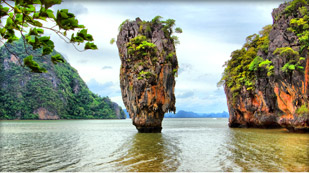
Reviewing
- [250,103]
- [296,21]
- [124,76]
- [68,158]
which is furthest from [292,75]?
[68,158]

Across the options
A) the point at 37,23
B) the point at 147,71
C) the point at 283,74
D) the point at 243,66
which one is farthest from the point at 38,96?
the point at 37,23

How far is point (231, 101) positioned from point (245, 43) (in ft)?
30.3

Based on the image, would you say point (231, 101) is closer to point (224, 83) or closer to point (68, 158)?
point (224, 83)

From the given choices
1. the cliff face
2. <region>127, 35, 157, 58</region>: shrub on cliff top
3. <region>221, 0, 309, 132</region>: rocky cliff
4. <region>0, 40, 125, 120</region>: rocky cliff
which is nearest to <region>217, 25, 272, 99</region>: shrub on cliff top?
<region>221, 0, 309, 132</region>: rocky cliff

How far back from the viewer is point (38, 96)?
98750 mm

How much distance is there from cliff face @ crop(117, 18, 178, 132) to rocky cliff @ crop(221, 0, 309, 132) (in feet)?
34.2

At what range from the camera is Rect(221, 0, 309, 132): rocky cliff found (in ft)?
67.8

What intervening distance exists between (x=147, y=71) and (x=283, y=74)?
13.4m

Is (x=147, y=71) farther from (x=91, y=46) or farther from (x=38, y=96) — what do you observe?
(x=38, y=96)

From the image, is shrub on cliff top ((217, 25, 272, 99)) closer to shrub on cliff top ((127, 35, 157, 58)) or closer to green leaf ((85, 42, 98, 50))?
shrub on cliff top ((127, 35, 157, 58))

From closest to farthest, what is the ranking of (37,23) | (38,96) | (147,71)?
1. (37,23)
2. (147,71)
3. (38,96)

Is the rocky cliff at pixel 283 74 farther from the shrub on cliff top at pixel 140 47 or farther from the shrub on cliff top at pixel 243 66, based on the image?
the shrub on cliff top at pixel 140 47

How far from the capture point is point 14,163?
10297 millimetres

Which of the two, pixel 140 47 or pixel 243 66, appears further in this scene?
pixel 243 66
